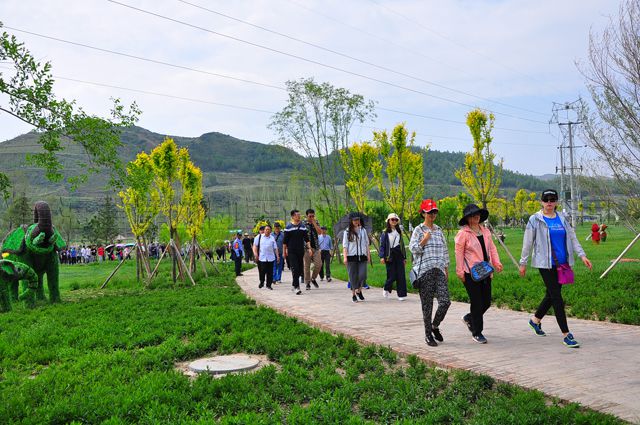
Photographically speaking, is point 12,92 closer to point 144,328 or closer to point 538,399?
point 144,328

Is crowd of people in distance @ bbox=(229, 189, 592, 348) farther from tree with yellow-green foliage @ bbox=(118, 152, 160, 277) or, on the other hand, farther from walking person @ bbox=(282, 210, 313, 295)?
tree with yellow-green foliage @ bbox=(118, 152, 160, 277)

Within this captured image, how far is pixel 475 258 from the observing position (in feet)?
21.8

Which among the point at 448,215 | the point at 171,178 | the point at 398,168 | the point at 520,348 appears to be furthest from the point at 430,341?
the point at 448,215

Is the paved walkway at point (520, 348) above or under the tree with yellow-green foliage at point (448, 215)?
under

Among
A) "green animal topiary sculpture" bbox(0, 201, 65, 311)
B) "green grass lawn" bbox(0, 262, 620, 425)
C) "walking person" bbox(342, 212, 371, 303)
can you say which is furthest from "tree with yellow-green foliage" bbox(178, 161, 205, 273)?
"green grass lawn" bbox(0, 262, 620, 425)

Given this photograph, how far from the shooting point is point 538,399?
14.0 ft

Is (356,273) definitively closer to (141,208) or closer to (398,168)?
(141,208)

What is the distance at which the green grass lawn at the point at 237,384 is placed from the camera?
168 inches

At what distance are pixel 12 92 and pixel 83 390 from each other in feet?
12.4

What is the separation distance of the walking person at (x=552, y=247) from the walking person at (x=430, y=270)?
0.95 m

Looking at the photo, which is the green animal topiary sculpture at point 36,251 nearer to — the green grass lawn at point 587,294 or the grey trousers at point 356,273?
the grey trousers at point 356,273

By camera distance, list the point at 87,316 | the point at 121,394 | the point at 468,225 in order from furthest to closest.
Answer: the point at 87,316, the point at 468,225, the point at 121,394

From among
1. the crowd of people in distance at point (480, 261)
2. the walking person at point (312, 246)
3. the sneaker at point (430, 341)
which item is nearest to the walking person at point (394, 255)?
the walking person at point (312, 246)

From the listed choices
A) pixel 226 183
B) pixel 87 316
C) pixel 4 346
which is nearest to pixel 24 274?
pixel 87 316
